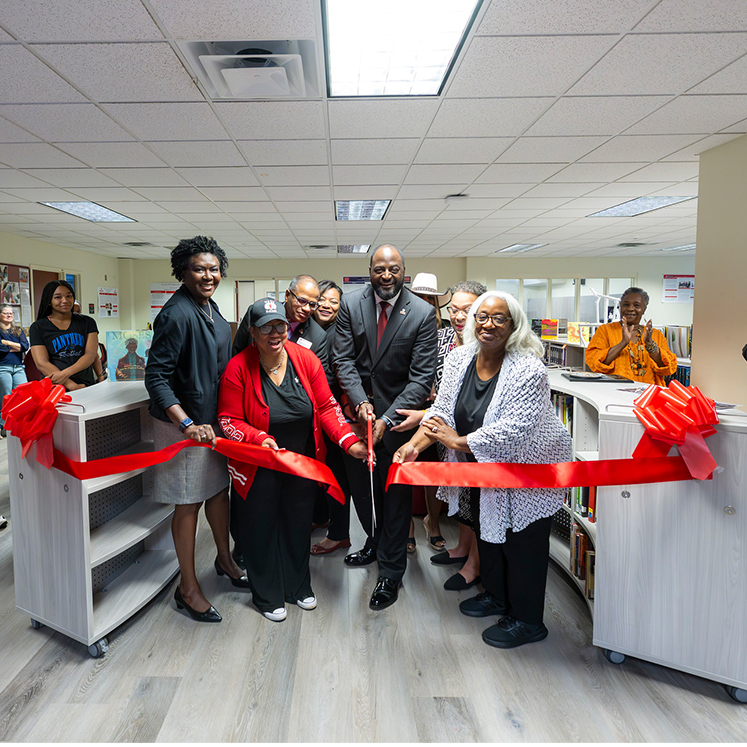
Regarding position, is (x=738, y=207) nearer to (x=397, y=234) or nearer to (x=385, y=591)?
(x=385, y=591)

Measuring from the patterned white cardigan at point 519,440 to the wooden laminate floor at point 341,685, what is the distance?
1.83ft

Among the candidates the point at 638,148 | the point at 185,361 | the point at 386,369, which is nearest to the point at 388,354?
the point at 386,369

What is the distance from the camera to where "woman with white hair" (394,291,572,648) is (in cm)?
192

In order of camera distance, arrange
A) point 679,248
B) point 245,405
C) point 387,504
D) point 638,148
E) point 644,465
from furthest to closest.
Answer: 1. point 679,248
2. point 638,148
3. point 387,504
4. point 245,405
5. point 644,465

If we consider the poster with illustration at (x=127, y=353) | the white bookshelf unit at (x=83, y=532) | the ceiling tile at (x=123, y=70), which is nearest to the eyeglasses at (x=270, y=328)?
the white bookshelf unit at (x=83, y=532)

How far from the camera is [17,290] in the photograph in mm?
7613

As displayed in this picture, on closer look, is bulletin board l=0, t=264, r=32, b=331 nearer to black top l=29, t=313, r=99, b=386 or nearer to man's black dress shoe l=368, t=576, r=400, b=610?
black top l=29, t=313, r=99, b=386

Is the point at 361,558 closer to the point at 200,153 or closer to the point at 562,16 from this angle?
the point at 562,16

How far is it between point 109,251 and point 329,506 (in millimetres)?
8969

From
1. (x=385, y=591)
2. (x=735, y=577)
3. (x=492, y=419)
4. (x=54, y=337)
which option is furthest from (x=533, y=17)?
(x=54, y=337)

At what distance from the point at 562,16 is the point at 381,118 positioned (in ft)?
4.58

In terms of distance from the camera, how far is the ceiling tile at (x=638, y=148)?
12.1ft

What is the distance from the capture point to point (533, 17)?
2182mm

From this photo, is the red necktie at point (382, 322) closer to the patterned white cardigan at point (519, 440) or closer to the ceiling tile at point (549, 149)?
the patterned white cardigan at point (519, 440)
